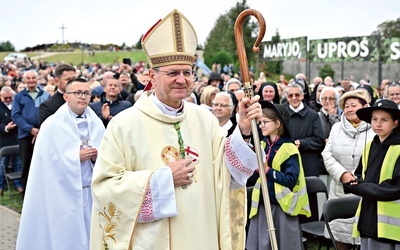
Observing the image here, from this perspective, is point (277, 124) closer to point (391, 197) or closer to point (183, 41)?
point (391, 197)

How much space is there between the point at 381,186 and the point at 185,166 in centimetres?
204

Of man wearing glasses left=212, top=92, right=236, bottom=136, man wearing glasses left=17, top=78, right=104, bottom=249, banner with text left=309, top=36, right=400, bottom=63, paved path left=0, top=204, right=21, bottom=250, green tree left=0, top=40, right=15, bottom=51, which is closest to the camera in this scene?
man wearing glasses left=17, top=78, right=104, bottom=249

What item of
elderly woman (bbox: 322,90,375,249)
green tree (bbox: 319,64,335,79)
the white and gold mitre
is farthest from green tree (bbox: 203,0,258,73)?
the white and gold mitre

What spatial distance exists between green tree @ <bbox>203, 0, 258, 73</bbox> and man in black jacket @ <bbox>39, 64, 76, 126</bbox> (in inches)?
1481

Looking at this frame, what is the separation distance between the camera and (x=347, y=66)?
128ft

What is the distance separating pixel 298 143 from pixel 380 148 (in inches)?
89.4

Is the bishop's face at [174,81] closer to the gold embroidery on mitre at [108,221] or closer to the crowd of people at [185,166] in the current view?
the crowd of people at [185,166]

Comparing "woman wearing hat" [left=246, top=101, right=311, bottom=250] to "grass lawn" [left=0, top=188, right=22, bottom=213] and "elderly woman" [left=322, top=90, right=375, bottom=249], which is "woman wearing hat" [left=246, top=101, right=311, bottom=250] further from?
"grass lawn" [left=0, top=188, right=22, bottom=213]

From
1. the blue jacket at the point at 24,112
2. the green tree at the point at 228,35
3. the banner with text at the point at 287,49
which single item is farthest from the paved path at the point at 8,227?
the green tree at the point at 228,35

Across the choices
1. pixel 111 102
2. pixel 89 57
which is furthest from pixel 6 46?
pixel 111 102

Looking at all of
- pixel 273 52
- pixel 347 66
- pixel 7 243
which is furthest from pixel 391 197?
pixel 347 66

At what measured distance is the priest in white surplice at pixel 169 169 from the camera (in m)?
3.46

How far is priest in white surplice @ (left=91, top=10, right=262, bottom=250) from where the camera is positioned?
3.46 meters

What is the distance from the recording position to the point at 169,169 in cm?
346
